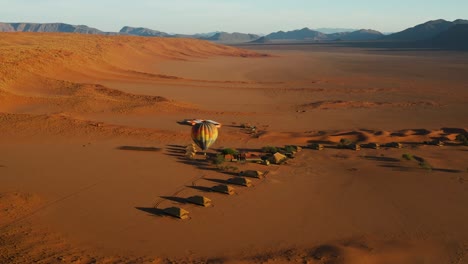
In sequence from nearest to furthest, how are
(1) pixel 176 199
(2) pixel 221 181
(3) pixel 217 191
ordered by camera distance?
1. (1) pixel 176 199
2. (3) pixel 217 191
3. (2) pixel 221 181

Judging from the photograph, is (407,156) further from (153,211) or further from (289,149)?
(153,211)

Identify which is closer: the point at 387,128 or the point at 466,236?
the point at 466,236

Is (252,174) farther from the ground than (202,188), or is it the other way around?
(252,174)

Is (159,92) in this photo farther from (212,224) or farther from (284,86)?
(212,224)

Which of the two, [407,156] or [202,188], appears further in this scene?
[407,156]

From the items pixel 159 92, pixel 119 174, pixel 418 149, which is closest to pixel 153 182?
pixel 119 174

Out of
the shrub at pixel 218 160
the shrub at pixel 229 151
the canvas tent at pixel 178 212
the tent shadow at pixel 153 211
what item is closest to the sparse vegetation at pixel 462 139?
the shrub at pixel 229 151

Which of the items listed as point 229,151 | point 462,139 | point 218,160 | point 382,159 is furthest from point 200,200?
point 462,139
